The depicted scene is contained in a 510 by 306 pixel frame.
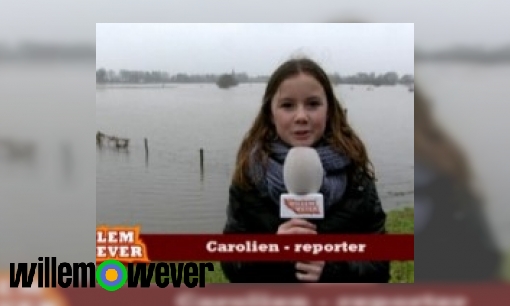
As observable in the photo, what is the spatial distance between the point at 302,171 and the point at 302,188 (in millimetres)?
54

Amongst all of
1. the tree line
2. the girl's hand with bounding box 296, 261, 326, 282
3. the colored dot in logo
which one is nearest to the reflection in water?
the tree line

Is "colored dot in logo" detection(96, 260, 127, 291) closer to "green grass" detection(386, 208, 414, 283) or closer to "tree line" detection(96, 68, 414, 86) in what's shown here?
"tree line" detection(96, 68, 414, 86)

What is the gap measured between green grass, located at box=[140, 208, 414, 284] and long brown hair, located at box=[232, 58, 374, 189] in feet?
0.52

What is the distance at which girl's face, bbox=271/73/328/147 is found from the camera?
1.94 metres

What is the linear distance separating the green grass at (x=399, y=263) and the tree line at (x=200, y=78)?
424 millimetres

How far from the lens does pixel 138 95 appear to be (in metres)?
1.93

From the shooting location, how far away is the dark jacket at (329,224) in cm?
192

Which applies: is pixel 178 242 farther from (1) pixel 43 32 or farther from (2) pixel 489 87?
(2) pixel 489 87

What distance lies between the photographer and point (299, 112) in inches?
76.6

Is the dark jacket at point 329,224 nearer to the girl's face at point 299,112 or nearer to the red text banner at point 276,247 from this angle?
the red text banner at point 276,247

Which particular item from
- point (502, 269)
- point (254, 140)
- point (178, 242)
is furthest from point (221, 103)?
point (502, 269)

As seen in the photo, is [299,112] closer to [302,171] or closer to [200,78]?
[302,171]

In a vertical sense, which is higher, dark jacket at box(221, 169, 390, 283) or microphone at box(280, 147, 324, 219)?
microphone at box(280, 147, 324, 219)

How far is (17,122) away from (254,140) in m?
0.76
